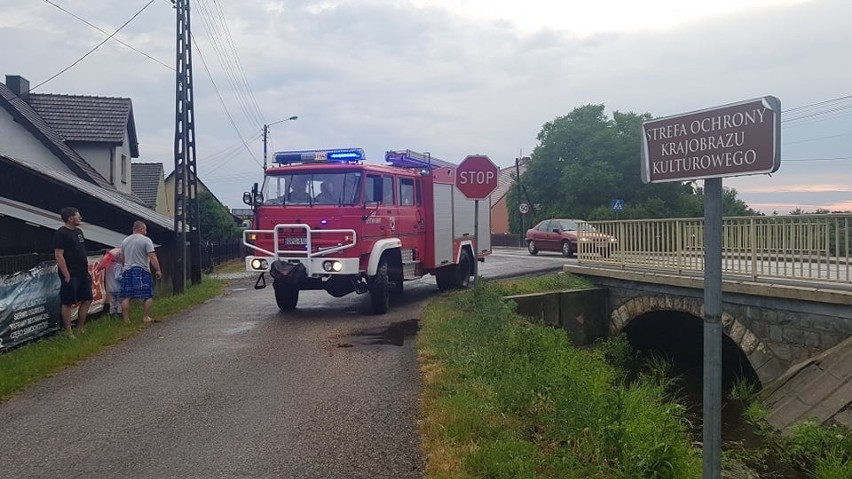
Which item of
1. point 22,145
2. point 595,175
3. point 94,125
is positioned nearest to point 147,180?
point 94,125

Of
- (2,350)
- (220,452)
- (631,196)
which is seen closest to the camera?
(220,452)

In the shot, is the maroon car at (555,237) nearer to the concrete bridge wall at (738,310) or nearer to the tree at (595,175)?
the tree at (595,175)

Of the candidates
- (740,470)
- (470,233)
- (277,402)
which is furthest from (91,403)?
(470,233)

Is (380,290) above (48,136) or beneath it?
beneath

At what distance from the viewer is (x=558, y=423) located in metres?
5.49

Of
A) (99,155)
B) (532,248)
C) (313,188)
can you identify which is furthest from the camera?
(532,248)

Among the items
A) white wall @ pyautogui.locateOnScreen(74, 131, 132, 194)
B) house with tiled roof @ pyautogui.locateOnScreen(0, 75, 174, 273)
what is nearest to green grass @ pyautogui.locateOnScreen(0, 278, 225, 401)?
house with tiled roof @ pyautogui.locateOnScreen(0, 75, 174, 273)

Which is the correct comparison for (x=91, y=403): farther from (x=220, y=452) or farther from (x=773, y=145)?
(x=773, y=145)

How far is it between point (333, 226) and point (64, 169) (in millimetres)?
15939

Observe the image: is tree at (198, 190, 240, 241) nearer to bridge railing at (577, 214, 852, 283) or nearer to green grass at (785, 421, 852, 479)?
bridge railing at (577, 214, 852, 283)

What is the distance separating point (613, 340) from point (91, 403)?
1038 centimetres

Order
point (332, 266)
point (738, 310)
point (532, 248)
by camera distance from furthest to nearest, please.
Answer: point (532, 248) → point (738, 310) → point (332, 266)

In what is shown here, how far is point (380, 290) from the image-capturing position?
11945 mm

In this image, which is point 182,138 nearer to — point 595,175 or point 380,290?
point 380,290
